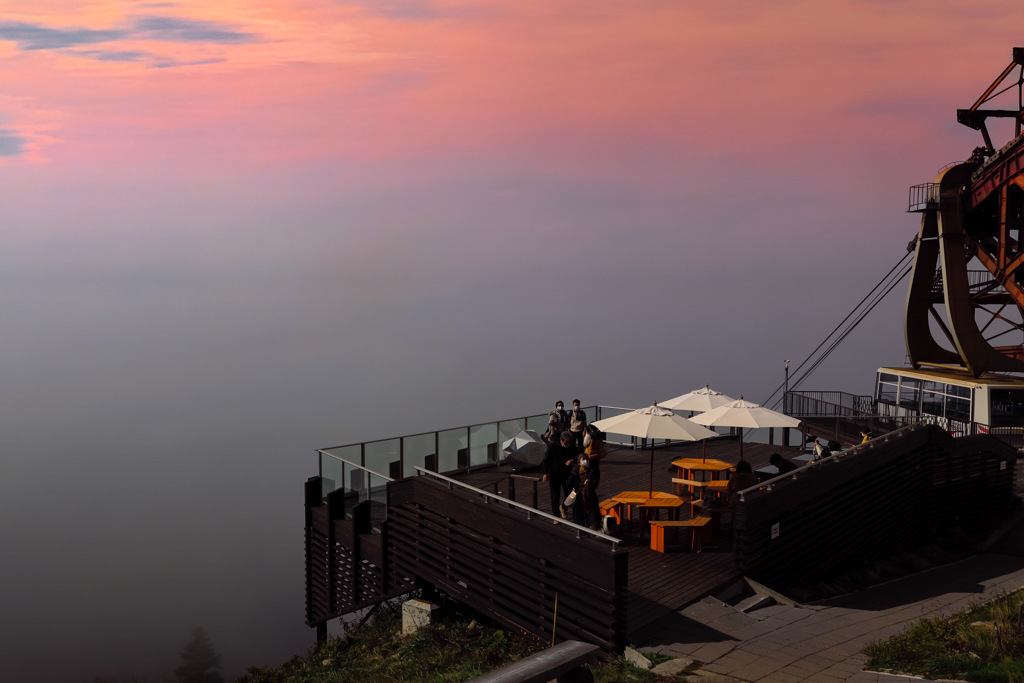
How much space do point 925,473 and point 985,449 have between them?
2.89m

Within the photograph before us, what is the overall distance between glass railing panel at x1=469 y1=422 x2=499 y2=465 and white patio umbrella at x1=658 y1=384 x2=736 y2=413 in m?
4.56

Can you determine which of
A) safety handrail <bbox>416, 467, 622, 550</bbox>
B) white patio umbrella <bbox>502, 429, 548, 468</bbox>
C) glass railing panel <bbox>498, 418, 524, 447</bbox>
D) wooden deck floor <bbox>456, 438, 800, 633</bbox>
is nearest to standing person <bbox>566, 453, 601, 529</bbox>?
wooden deck floor <bbox>456, 438, 800, 633</bbox>

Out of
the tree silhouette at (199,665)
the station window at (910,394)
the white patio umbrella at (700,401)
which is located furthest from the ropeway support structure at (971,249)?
the tree silhouette at (199,665)

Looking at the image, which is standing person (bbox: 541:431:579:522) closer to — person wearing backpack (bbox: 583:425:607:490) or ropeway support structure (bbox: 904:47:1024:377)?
person wearing backpack (bbox: 583:425:607:490)

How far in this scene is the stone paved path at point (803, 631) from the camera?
33.0 feet

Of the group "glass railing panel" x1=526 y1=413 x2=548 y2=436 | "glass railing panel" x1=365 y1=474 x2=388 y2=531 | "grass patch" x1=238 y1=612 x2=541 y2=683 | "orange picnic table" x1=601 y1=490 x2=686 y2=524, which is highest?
"glass railing panel" x1=526 y1=413 x2=548 y2=436

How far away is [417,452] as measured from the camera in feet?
68.1

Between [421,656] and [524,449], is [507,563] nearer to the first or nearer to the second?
[421,656]

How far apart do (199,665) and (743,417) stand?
113193 mm

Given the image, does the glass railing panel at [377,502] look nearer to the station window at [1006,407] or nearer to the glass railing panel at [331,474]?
the glass railing panel at [331,474]

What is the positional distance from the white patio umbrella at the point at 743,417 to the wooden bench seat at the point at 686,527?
4.22 m

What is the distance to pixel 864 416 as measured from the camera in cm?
2533

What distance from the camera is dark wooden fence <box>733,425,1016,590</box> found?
530 inches

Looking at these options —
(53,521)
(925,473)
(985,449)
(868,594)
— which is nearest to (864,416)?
(985,449)
